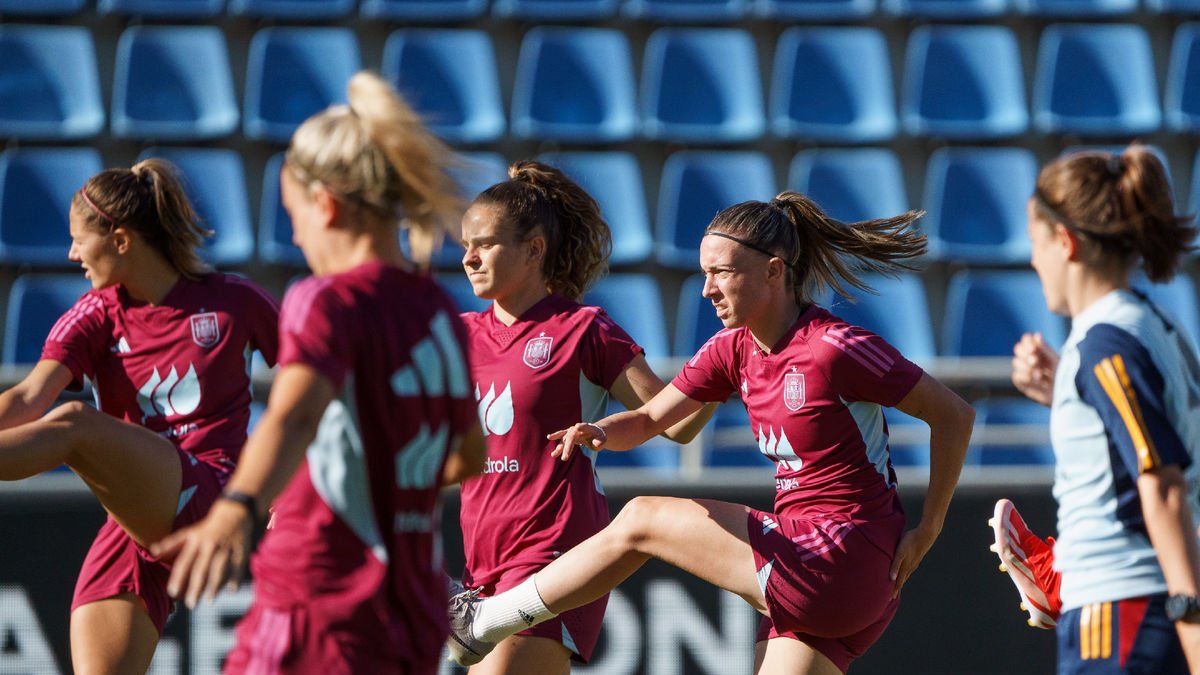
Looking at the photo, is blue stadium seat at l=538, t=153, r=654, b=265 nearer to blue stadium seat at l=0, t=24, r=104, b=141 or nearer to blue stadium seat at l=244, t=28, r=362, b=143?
blue stadium seat at l=244, t=28, r=362, b=143

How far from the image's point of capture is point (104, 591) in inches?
163

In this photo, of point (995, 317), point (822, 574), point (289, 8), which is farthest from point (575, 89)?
point (822, 574)

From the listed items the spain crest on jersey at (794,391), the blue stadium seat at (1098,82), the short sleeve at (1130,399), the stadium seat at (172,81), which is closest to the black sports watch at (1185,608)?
the short sleeve at (1130,399)

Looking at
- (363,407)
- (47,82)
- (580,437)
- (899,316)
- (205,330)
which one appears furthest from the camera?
(47,82)

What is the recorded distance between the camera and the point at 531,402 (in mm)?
4258

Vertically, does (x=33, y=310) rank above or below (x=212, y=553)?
above

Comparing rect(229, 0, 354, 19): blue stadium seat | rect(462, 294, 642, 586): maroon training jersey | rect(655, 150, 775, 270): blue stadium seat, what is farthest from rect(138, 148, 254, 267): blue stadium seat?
rect(462, 294, 642, 586): maroon training jersey

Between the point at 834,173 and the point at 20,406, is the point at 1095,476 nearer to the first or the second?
the point at 20,406

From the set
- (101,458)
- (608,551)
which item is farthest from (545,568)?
(101,458)

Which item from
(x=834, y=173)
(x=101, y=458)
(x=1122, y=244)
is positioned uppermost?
(x=834, y=173)

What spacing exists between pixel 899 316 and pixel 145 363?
5.40m

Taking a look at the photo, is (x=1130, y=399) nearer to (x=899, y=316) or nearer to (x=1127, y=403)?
(x=1127, y=403)

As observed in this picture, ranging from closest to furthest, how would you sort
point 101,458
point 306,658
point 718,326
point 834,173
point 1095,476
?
point 306,658
point 1095,476
point 101,458
point 718,326
point 834,173

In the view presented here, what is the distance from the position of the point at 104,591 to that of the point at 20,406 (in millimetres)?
588
